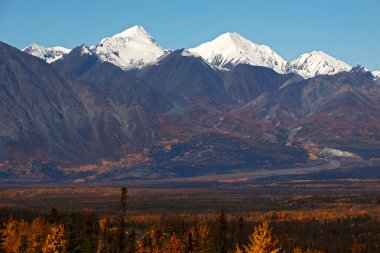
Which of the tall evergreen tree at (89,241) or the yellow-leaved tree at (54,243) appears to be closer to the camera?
the yellow-leaved tree at (54,243)

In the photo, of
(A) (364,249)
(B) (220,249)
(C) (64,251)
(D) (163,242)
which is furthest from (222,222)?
(A) (364,249)

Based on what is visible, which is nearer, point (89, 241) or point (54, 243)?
point (54, 243)

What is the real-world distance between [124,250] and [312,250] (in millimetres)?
55287

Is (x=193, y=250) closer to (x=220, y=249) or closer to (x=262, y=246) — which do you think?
(x=220, y=249)

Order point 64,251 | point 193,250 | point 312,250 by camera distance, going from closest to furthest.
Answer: point 64,251
point 193,250
point 312,250

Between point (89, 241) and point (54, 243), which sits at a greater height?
point (54, 243)

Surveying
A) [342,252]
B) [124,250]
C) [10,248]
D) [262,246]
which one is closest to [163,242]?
[124,250]

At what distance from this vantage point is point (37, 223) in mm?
193625

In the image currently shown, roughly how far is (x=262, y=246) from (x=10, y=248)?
272 feet

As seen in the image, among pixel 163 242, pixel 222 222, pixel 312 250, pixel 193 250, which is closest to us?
pixel 193 250

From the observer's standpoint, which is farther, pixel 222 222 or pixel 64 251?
pixel 222 222

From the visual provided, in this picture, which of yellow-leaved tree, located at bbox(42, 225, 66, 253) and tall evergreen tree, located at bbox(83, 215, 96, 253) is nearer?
yellow-leaved tree, located at bbox(42, 225, 66, 253)

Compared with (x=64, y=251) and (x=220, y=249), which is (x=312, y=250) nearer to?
(x=220, y=249)

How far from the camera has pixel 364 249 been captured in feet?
641
